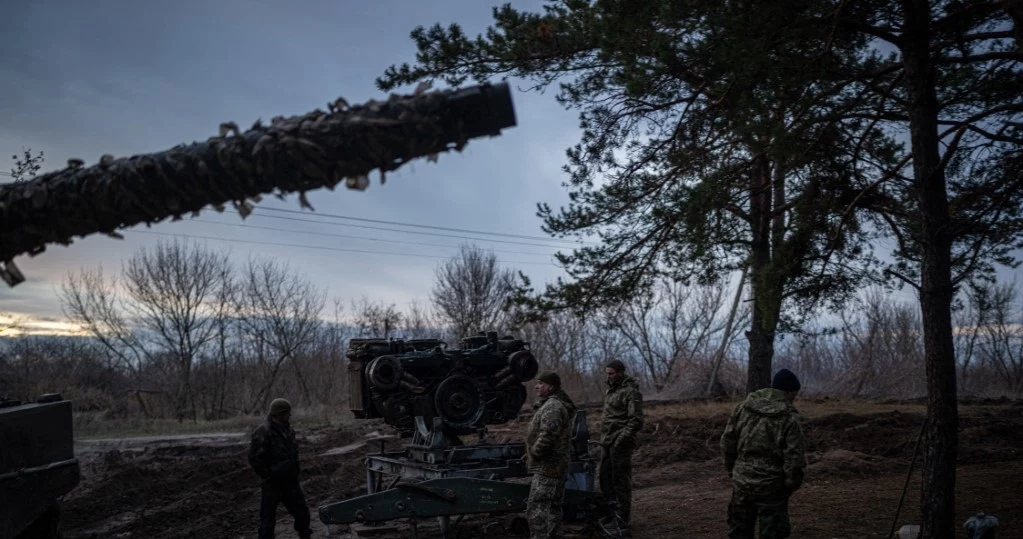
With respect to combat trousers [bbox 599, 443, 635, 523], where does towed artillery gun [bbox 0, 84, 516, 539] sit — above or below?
above

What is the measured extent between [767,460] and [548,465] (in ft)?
7.13

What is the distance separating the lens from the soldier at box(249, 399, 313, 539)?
369 inches

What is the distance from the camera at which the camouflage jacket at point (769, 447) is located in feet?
23.5

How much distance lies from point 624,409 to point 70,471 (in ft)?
18.9

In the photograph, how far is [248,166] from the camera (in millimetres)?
2475

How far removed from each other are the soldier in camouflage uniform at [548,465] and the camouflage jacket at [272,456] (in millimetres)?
2827

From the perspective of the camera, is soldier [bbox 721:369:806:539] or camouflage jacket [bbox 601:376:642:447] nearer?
soldier [bbox 721:369:806:539]

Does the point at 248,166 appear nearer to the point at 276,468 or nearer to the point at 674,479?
the point at 276,468

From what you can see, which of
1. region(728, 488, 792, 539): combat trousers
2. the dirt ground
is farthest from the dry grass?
region(728, 488, 792, 539): combat trousers

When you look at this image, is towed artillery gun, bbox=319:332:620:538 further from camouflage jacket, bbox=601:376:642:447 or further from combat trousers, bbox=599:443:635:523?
camouflage jacket, bbox=601:376:642:447

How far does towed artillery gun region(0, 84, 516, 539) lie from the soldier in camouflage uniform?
6059 mm

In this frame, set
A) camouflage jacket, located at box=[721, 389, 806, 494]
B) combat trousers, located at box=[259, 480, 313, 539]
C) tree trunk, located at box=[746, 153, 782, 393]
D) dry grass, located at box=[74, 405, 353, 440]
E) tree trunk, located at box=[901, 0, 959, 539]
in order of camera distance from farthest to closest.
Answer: dry grass, located at box=[74, 405, 353, 440], tree trunk, located at box=[746, 153, 782, 393], combat trousers, located at box=[259, 480, 313, 539], tree trunk, located at box=[901, 0, 959, 539], camouflage jacket, located at box=[721, 389, 806, 494]

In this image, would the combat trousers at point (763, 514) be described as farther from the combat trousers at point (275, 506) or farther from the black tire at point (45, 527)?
the black tire at point (45, 527)

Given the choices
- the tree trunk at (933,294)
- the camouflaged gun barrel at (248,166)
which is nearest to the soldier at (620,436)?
the tree trunk at (933,294)
